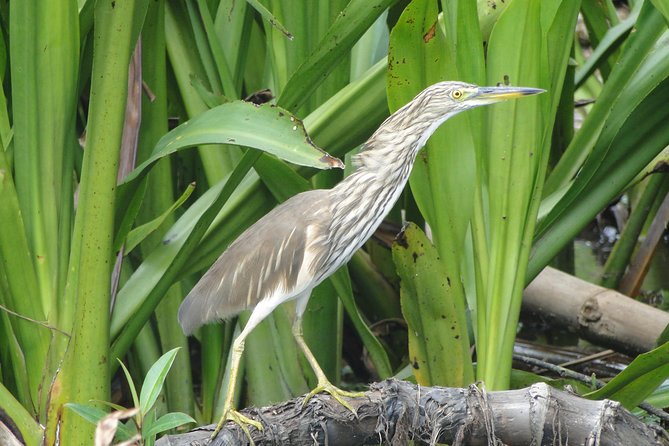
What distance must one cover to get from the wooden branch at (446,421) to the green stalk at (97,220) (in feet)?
0.84

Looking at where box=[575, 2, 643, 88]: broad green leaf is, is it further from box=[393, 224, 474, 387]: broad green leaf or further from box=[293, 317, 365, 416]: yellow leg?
box=[293, 317, 365, 416]: yellow leg

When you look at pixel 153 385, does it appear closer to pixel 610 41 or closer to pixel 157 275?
pixel 157 275

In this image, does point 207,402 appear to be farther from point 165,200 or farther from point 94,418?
point 94,418

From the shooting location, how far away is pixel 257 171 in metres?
2.30

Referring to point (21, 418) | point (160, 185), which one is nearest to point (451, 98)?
point (160, 185)

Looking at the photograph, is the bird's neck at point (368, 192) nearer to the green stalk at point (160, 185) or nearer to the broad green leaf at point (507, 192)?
the broad green leaf at point (507, 192)

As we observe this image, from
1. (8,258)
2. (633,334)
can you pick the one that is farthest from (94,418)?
(633,334)

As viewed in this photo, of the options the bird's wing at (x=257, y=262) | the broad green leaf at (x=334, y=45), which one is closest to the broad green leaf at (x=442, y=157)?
the broad green leaf at (x=334, y=45)

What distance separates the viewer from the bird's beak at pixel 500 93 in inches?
83.0

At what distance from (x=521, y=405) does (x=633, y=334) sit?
4.39 feet

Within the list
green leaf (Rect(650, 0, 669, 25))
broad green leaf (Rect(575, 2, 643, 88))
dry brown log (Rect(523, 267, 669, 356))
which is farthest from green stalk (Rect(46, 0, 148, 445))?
dry brown log (Rect(523, 267, 669, 356))

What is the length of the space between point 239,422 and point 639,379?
86 centimetres

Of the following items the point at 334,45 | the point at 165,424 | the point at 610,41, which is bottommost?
the point at 165,424

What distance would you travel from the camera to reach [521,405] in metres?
1.95
